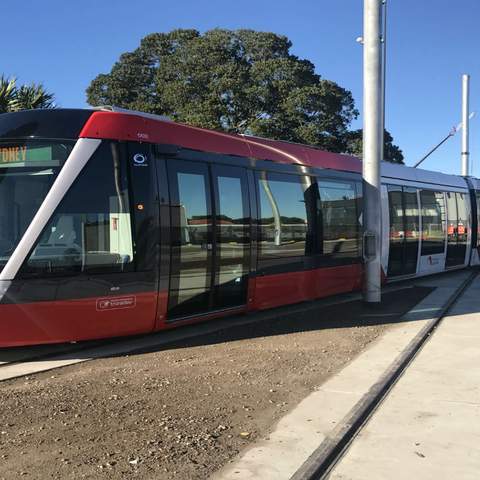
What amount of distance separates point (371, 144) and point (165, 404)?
7157mm

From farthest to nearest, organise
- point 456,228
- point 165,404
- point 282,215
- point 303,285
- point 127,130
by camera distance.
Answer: point 456,228 < point 303,285 < point 282,215 < point 127,130 < point 165,404

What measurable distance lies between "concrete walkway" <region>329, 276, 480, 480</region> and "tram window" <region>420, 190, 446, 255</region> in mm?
8375

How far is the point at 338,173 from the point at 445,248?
6658mm

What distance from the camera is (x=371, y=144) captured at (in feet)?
36.1

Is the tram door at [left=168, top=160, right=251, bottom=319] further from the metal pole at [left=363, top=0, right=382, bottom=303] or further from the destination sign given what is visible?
the metal pole at [left=363, top=0, right=382, bottom=303]

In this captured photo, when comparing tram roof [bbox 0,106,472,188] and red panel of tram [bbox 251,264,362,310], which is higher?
tram roof [bbox 0,106,472,188]

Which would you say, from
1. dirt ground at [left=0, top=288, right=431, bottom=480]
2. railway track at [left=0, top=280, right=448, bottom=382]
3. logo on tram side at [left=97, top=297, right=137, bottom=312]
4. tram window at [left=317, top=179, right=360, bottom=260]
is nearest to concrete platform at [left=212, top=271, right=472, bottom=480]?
dirt ground at [left=0, top=288, right=431, bottom=480]

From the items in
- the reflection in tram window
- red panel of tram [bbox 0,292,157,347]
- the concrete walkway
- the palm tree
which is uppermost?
the palm tree

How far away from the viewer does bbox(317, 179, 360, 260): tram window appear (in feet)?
37.4

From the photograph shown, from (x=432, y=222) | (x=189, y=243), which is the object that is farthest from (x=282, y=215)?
(x=432, y=222)

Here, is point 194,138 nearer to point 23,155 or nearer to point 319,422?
point 23,155

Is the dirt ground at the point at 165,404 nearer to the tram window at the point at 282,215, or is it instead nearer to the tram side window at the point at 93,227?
the tram side window at the point at 93,227

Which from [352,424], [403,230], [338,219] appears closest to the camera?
[352,424]

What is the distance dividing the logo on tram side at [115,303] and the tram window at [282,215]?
8.74 ft
